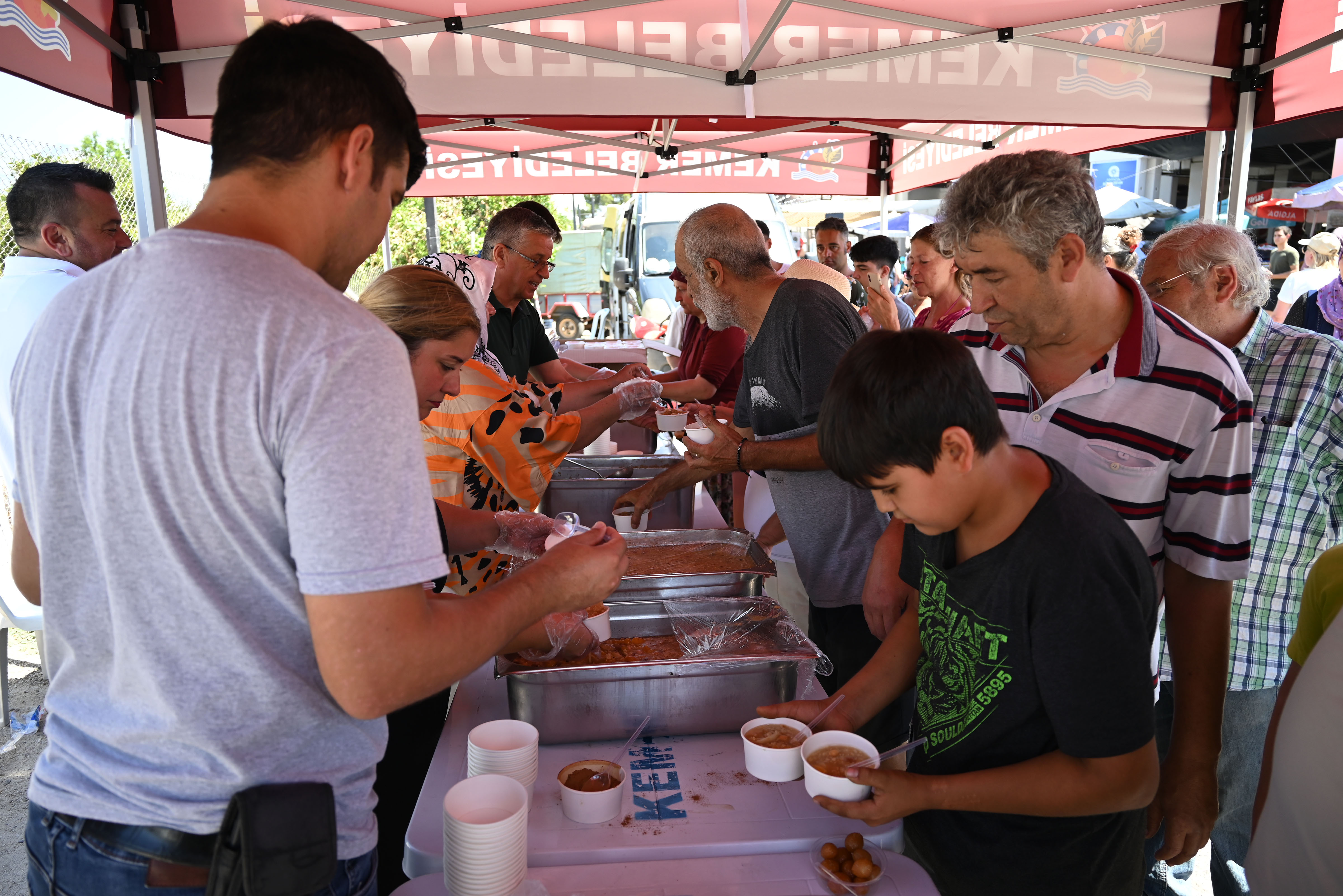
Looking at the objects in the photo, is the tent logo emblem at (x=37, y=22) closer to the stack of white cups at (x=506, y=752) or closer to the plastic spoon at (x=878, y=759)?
the stack of white cups at (x=506, y=752)

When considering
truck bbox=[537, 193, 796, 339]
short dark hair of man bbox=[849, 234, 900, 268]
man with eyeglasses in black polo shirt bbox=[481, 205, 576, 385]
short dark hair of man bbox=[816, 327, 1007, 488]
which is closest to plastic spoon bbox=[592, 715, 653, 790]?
short dark hair of man bbox=[816, 327, 1007, 488]

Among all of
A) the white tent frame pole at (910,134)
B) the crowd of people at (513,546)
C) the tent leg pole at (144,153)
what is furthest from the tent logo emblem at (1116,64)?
the tent leg pole at (144,153)

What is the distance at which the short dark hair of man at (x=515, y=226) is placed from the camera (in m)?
3.67

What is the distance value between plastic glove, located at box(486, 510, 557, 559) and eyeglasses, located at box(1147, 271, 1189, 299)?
180 centimetres

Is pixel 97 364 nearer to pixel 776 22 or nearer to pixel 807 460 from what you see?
pixel 807 460

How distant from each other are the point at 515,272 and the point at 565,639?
98.1 inches

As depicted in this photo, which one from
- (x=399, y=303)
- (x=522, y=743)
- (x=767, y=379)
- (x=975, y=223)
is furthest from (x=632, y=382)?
(x=522, y=743)

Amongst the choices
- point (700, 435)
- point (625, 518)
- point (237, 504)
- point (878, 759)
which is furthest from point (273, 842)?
point (625, 518)

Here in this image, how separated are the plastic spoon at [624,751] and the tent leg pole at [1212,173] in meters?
3.66

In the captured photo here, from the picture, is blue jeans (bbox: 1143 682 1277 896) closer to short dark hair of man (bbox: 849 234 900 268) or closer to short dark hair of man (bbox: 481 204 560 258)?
short dark hair of man (bbox: 481 204 560 258)

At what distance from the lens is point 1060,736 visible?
3.88ft

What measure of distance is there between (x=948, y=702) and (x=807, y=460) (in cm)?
98

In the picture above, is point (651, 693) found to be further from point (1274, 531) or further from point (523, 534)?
point (1274, 531)

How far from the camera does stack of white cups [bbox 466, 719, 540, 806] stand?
4.34 feet
